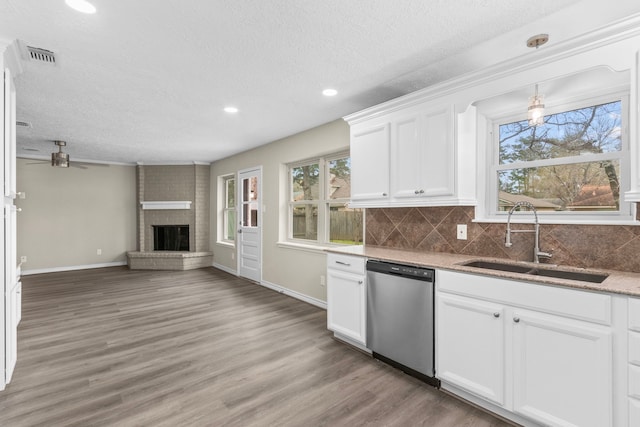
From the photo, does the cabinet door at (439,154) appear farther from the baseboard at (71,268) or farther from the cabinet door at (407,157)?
the baseboard at (71,268)

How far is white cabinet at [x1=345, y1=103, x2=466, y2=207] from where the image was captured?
8.21ft

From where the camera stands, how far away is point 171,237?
7.27 meters

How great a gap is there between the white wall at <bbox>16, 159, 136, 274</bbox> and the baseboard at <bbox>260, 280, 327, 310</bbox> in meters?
4.15

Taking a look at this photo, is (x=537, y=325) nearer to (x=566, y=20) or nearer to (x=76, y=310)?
(x=566, y=20)

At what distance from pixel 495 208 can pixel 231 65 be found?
95.4 inches

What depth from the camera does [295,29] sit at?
1966 millimetres

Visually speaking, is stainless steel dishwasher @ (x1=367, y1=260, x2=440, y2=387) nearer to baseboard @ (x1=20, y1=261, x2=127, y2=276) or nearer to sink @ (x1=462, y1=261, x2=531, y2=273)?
sink @ (x1=462, y1=261, x2=531, y2=273)

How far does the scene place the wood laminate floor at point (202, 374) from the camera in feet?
6.46

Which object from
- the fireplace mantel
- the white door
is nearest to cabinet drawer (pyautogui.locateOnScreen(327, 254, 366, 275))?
the white door

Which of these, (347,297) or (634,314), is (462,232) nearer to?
(347,297)

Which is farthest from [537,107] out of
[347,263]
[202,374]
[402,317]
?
[202,374]

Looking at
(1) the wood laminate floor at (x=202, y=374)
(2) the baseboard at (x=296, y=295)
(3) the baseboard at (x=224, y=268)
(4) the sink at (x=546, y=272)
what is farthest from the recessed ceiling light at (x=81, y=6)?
(3) the baseboard at (x=224, y=268)

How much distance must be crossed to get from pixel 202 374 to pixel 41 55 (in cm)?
264

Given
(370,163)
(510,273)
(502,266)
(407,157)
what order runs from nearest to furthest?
1. (510,273)
2. (502,266)
3. (407,157)
4. (370,163)
